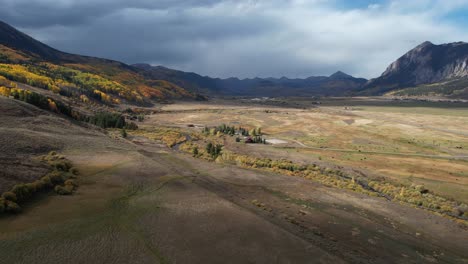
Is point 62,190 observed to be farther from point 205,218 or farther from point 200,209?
point 205,218

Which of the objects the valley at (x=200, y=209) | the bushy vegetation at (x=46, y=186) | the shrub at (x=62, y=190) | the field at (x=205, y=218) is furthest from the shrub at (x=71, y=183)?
the shrub at (x=62, y=190)

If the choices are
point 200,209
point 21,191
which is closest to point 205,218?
point 200,209

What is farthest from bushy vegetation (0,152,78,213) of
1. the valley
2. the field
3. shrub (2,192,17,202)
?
the field

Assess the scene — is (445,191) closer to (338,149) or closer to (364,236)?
(364,236)

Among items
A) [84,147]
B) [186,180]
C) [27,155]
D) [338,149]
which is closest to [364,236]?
[186,180]

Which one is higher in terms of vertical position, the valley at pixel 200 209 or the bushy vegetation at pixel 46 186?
the bushy vegetation at pixel 46 186

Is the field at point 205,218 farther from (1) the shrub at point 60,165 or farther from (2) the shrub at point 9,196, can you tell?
(1) the shrub at point 60,165

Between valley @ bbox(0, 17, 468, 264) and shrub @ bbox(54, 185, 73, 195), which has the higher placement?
shrub @ bbox(54, 185, 73, 195)

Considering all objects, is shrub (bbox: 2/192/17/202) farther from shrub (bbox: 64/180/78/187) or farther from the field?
shrub (bbox: 64/180/78/187)
